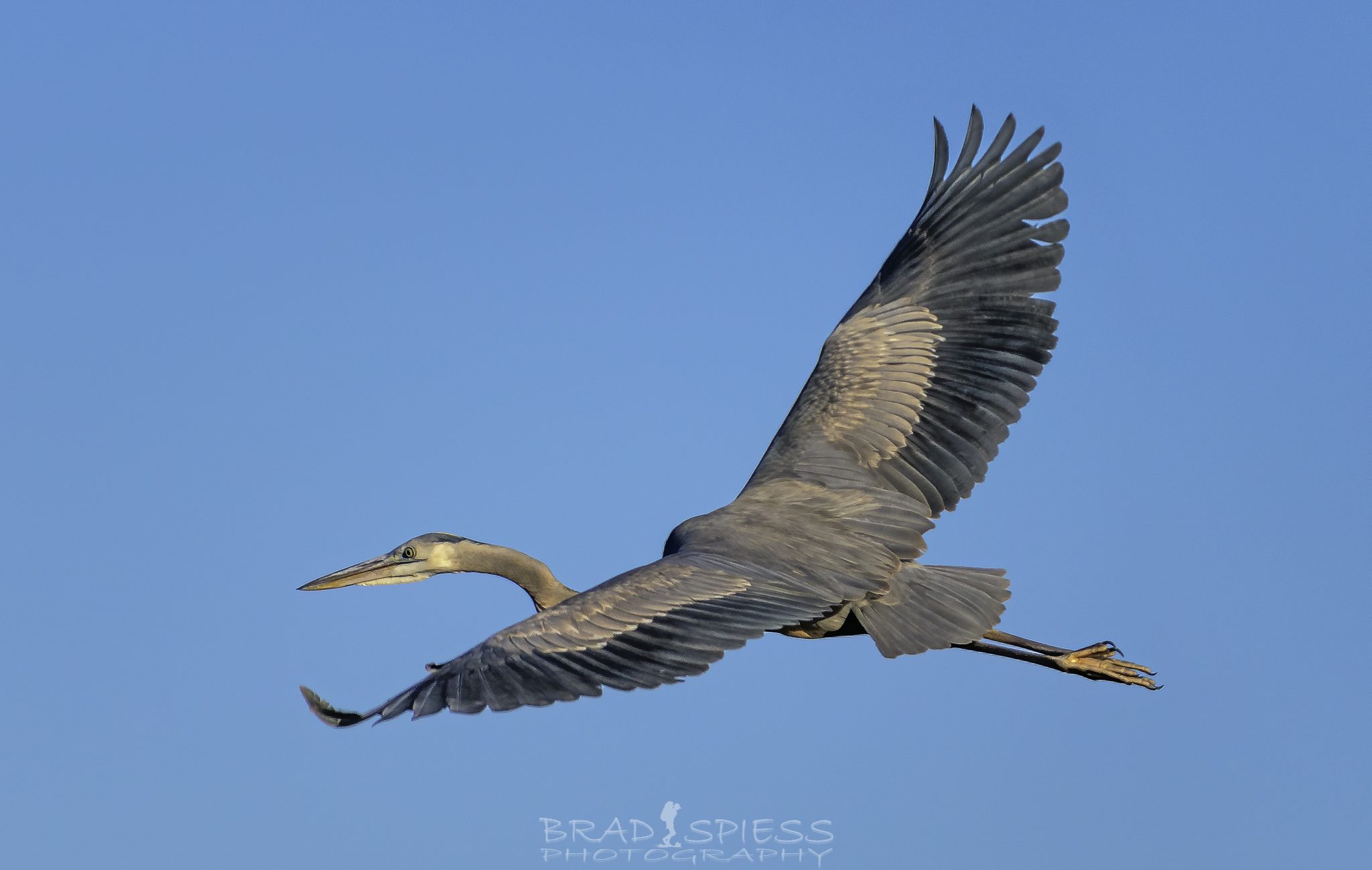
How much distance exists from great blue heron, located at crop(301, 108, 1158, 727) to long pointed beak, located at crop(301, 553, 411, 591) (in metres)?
0.01

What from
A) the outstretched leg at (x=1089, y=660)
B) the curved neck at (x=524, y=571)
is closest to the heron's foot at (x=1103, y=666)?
the outstretched leg at (x=1089, y=660)

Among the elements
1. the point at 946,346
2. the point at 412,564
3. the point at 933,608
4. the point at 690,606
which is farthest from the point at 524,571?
the point at 946,346

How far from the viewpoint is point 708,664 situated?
755cm

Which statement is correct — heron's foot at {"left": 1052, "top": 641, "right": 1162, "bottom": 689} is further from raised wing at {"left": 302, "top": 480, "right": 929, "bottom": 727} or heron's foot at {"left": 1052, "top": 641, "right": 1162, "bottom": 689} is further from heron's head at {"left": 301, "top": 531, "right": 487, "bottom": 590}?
heron's head at {"left": 301, "top": 531, "right": 487, "bottom": 590}

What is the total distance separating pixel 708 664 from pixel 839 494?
2667mm

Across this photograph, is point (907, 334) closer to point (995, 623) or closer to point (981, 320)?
point (981, 320)

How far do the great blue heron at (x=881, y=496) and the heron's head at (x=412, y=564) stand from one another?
0.4 inches

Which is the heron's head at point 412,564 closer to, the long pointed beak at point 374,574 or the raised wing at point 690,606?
the long pointed beak at point 374,574

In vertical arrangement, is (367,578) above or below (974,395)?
below

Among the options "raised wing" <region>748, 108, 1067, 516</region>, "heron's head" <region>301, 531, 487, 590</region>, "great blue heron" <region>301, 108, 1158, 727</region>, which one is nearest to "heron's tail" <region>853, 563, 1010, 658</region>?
"great blue heron" <region>301, 108, 1158, 727</region>

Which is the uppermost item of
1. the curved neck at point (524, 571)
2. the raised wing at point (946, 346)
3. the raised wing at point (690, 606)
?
the raised wing at point (946, 346)

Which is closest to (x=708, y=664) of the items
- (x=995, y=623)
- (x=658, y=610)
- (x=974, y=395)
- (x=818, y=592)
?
(x=658, y=610)

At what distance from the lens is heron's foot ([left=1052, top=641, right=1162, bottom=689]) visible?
10.3 metres

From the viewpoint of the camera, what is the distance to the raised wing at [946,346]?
1031 centimetres
